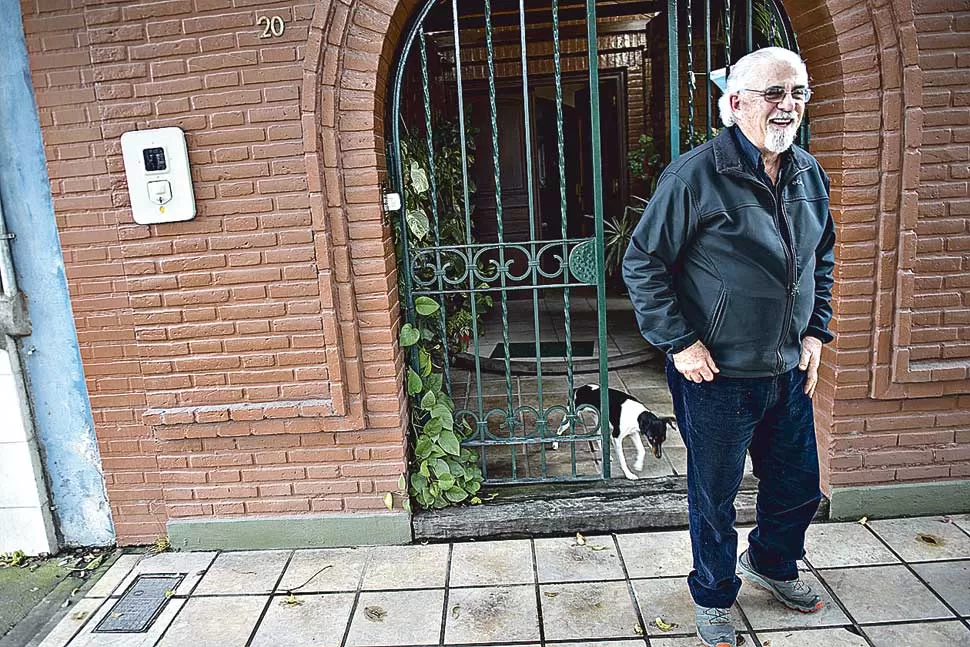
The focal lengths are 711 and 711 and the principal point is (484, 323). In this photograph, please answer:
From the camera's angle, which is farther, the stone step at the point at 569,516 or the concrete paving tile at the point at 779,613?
the stone step at the point at 569,516

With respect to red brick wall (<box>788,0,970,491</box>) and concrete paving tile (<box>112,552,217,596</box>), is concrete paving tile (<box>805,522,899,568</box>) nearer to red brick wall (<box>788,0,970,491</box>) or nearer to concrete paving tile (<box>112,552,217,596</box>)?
red brick wall (<box>788,0,970,491</box>)

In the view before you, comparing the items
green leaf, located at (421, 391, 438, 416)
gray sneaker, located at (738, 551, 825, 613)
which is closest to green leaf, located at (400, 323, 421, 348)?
green leaf, located at (421, 391, 438, 416)

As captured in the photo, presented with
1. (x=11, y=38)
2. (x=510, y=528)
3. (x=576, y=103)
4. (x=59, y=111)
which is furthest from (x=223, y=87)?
(x=576, y=103)

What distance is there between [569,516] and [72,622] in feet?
7.62

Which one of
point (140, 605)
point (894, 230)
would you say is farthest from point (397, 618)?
point (894, 230)

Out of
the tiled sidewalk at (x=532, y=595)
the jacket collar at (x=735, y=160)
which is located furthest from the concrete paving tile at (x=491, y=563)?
the jacket collar at (x=735, y=160)

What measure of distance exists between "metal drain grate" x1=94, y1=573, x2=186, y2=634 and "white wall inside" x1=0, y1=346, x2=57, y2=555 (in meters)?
0.69

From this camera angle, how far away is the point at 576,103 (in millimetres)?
9500

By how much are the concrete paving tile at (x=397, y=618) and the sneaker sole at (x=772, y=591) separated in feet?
4.34

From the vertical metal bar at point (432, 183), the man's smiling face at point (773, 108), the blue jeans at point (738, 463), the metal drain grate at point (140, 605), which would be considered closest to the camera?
the man's smiling face at point (773, 108)

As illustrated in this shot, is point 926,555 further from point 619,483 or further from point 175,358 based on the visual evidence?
point 175,358

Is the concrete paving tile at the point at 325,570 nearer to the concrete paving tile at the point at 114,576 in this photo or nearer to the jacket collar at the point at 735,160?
the concrete paving tile at the point at 114,576

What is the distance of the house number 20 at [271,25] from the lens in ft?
10.3

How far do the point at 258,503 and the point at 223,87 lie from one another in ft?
6.68
